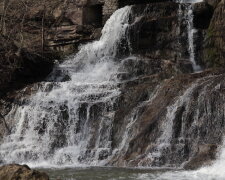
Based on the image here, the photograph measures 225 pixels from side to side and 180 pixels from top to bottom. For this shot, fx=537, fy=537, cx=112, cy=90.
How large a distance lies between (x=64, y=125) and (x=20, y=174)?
10.6 m

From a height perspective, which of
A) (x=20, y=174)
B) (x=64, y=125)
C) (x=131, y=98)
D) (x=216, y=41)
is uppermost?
(x=216, y=41)

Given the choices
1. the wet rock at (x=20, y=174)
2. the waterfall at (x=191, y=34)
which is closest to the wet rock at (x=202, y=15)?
the waterfall at (x=191, y=34)

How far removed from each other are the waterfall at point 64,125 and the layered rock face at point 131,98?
38mm

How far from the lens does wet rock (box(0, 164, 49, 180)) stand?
344 inches

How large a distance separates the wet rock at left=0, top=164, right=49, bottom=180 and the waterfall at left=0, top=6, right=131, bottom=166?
8.01m

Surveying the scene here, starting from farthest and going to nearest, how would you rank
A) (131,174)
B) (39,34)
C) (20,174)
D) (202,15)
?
(39,34) < (202,15) < (131,174) < (20,174)

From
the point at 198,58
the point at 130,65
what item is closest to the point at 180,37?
the point at 198,58

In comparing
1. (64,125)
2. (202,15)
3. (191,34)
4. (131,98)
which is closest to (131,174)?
(131,98)

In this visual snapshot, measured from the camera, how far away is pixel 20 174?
881cm

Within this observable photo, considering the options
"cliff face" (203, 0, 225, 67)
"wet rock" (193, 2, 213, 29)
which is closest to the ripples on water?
"cliff face" (203, 0, 225, 67)

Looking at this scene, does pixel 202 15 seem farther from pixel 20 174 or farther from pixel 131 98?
pixel 20 174

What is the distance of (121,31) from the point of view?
87.7 ft

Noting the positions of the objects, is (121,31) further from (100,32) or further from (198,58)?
(198,58)

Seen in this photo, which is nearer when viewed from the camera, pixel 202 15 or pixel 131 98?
pixel 131 98
